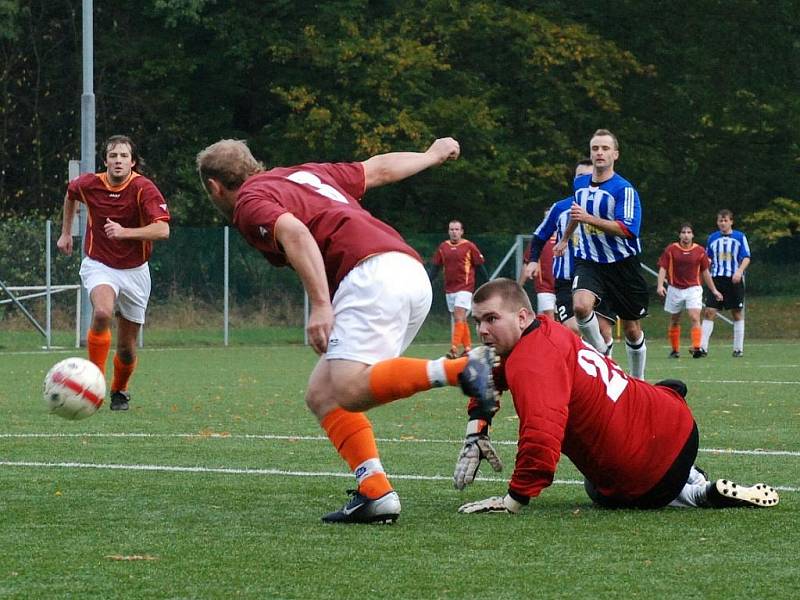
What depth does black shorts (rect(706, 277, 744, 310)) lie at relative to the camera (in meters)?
24.2

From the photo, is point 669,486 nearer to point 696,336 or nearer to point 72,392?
point 72,392

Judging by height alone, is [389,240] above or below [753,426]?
above

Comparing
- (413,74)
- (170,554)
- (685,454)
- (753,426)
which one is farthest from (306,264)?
(413,74)

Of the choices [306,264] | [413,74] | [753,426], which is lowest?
[753,426]

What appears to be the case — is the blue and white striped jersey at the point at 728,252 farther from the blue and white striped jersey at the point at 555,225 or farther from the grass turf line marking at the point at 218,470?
the grass turf line marking at the point at 218,470

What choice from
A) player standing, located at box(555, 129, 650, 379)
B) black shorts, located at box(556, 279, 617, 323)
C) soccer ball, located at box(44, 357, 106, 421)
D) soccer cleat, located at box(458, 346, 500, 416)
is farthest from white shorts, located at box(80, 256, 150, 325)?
soccer cleat, located at box(458, 346, 500, 416)

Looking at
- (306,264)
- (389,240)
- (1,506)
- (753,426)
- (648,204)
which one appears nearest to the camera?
(306,264)

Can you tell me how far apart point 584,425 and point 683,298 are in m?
18.4

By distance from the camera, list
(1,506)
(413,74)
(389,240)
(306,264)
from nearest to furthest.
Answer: (306,264) → (389,240) → (1,506) → (413,74)

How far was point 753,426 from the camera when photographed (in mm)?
10570

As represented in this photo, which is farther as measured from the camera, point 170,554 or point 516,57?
point 516,57

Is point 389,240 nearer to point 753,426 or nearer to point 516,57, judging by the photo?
point 753,426

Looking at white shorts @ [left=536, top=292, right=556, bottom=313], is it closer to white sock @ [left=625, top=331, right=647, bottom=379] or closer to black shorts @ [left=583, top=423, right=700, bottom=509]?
white sock @ [left=625, top=331, right=647, bottom=379]

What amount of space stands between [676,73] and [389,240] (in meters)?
34.6
